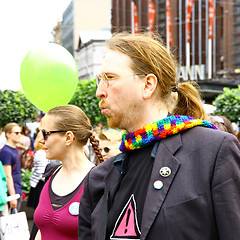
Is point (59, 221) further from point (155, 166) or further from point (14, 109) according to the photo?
point (14, 109)

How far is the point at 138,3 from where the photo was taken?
50906mm

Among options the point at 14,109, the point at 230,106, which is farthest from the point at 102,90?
the point at 230,106

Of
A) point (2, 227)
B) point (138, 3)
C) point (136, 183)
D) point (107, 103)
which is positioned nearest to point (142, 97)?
point (107, 103)

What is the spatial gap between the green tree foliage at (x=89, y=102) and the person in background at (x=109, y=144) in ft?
26.7

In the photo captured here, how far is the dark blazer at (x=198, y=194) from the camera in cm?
150

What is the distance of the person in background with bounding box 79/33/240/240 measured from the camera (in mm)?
1513

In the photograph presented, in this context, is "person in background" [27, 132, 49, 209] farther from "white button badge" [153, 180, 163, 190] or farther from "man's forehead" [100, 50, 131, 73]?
"white button badge" [153, 180, 163, 190]

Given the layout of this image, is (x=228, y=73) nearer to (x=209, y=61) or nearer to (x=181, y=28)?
(x=209, y=61)

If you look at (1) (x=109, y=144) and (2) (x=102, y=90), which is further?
(1) (x=109, y=144)

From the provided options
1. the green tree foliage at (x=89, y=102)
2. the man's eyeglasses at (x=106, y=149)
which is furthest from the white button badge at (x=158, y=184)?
the green tree foliage at (x=89, y=102)

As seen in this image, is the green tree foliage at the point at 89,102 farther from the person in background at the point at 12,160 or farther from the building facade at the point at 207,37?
the building facade at the point at 207,37

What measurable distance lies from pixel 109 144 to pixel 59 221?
2405mm

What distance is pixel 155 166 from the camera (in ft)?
5.34

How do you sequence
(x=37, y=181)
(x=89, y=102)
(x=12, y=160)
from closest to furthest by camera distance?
(x=37, y=181), (x=12, y=160), (x=89, y=102)
